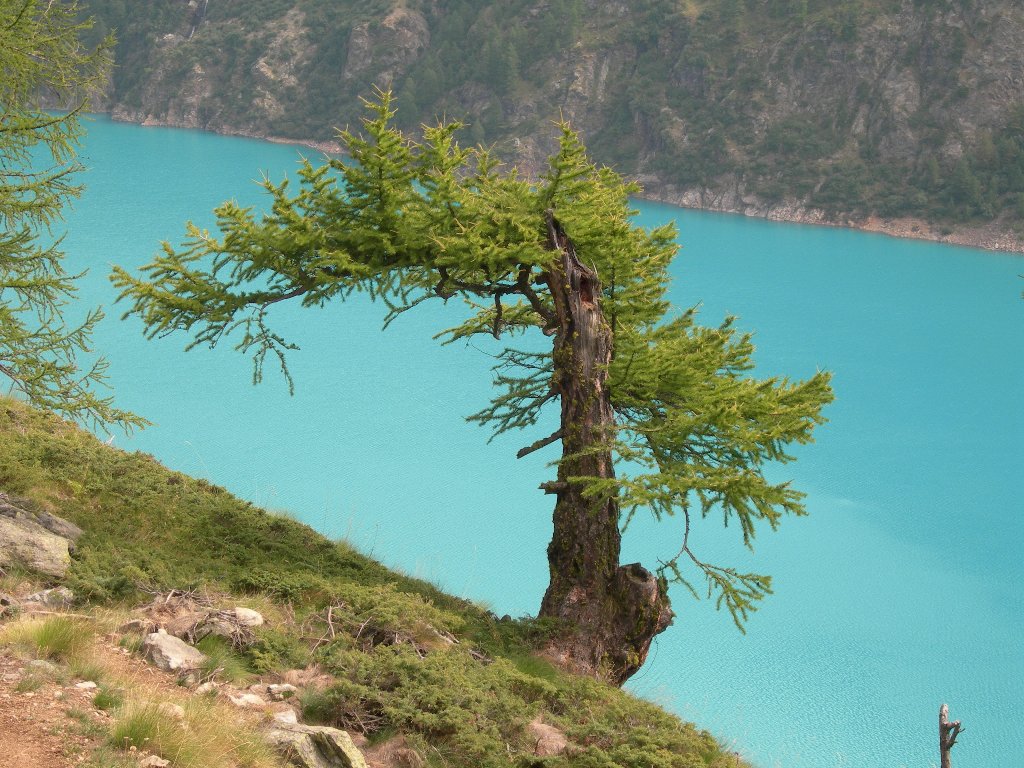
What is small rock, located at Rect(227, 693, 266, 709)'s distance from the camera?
5914 millimetres

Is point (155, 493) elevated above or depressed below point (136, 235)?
below

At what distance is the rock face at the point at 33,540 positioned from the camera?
709cm

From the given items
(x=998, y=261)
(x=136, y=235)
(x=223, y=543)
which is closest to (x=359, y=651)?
(x=223, y=543)

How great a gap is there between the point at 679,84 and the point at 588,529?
66983mm

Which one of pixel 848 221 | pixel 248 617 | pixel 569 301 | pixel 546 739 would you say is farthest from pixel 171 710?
pixel 848 221

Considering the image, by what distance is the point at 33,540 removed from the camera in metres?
7.26

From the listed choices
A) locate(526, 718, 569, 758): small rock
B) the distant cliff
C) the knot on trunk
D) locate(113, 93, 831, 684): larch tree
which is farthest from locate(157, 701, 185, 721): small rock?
the distant cliff

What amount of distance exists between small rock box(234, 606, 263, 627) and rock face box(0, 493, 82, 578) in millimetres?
1188

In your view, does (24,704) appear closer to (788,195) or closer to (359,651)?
(359,651)

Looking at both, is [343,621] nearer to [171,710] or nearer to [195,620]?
[195,620]

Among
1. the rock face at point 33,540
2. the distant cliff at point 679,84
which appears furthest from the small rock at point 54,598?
the distant cliff at point 679,84

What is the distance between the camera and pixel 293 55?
80.8 m

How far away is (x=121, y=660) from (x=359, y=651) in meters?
1.56

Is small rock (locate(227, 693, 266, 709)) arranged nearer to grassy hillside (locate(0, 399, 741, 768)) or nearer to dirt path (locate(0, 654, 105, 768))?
grassy hillside (locate(0, 399, 741, 768))
